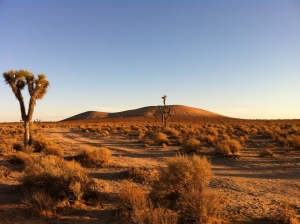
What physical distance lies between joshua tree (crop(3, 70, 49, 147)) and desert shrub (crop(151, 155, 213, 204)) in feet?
47.9

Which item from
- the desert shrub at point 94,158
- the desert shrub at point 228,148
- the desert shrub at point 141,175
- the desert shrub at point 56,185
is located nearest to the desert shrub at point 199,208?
the desert shrub at point 56,185

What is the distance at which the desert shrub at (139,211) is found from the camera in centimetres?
544

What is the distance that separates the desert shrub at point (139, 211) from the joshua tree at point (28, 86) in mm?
14818

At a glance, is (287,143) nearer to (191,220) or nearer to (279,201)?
(279,201)

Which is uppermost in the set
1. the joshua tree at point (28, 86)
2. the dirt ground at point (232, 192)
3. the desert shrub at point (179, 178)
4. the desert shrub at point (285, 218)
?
the joshua tree at point (28, 86)

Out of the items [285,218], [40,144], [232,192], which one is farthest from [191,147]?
[285,218]

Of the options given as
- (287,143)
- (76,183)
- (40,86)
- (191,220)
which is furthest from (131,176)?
(287,143)

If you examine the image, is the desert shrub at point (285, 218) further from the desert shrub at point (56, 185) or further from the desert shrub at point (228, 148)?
the desert shrub at point (228, 148)

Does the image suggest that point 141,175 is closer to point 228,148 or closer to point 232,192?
point 232,192

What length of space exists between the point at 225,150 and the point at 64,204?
1216 centimetres

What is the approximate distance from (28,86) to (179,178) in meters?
15.8

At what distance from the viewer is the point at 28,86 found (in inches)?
782

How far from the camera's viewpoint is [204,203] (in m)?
6.11

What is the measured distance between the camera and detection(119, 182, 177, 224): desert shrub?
214 inches
